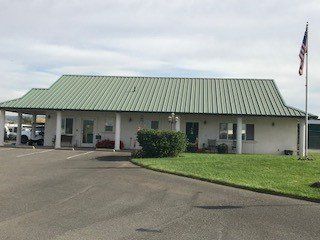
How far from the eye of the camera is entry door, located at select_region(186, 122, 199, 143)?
31.6 metres

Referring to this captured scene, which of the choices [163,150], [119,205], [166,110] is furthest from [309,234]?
[166,110]

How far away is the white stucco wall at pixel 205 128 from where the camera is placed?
1206 inches

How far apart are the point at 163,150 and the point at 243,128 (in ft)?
34.3

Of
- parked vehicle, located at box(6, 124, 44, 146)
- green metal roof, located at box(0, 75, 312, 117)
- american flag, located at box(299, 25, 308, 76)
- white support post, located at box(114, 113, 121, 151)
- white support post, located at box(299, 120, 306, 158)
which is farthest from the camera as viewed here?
parked vehicle, located at box(6, 124, 44, 146)

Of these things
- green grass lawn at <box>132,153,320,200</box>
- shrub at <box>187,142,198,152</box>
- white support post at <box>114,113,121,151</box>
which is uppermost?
white support post at <box>114,113,121,151</box>

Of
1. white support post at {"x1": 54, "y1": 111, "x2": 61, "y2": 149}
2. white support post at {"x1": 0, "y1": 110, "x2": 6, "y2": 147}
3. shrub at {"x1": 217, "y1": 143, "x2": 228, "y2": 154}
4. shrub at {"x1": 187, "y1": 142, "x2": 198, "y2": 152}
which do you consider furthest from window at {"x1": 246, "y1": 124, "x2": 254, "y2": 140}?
white support post at {"x1": 0, "y1": 110, "x2": 6, "y2": 147}

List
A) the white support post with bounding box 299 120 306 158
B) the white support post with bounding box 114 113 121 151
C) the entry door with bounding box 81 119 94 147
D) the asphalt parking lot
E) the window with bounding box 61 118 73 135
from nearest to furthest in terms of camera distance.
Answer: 1. the asphalt parking lot
2. the white support post with bounding box 299 120 306 158
3. the white support post with bounding box 114 113 121 151
4. the entry door with bounding box 81 119 94 147
5. the window with bounding box 61 118 73 135

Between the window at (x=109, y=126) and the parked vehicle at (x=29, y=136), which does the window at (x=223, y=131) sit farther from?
the parked vehicle at (x=29, y=136)

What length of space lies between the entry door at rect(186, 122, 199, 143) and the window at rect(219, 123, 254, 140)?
5.90 ft

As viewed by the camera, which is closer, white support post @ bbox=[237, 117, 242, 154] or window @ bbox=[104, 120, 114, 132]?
white support post @ bbox=[237, 117, 242, 154]

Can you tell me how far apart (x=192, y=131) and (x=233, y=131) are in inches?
121

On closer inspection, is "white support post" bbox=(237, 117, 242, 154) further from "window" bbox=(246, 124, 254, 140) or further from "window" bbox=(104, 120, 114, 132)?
"window" bbox=(104, 120, 114, 132)

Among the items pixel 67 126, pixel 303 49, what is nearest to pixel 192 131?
pixel 67 126

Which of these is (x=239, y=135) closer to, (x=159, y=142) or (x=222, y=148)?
(x=222, y=148)
